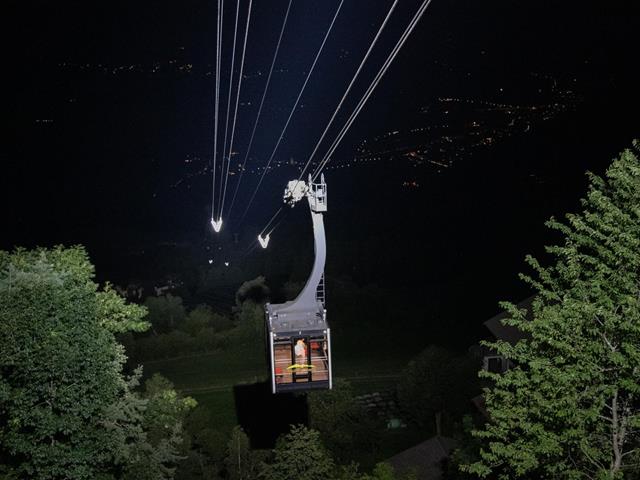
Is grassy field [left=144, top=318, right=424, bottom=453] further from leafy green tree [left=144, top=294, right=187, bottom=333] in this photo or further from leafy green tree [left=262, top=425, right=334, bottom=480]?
leafy green tree [left=262, top=425, right=334, bottom=480]

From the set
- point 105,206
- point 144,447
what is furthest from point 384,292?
point 144,447

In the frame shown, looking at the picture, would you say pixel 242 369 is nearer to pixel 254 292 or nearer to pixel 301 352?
pixel 254 292

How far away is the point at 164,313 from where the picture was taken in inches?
2021

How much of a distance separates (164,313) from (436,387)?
2643 centimetres

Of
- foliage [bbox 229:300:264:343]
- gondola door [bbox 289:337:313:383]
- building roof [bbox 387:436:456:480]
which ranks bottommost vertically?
building roof [bbox 387:436:456:480]

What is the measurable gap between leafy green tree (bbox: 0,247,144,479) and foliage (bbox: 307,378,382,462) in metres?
18.1

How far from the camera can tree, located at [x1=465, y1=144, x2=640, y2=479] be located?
29.9ft

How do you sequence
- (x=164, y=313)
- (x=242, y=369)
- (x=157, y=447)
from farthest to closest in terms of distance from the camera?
(x=164, y=313), (x=242, y=369), (x=157, y=447)

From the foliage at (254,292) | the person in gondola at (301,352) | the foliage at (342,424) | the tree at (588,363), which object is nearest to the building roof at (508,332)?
the tree at (588,363)

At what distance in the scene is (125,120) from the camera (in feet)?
286

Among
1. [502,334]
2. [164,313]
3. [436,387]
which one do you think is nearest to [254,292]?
[164,313]

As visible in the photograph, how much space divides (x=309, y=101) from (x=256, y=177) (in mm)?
27867

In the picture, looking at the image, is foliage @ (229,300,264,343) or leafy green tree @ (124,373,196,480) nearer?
leafy green tree @ (124,373,196,480)

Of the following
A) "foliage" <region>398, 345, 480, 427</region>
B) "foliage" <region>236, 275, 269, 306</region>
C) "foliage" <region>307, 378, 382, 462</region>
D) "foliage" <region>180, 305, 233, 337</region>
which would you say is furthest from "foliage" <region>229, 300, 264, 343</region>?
"foliage" <region>307, 378, 382, 462</region>
